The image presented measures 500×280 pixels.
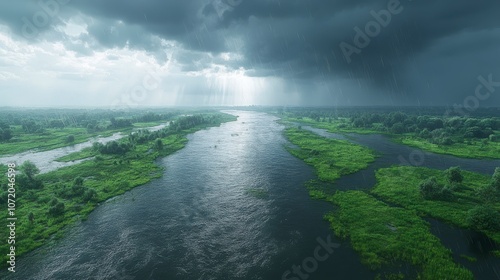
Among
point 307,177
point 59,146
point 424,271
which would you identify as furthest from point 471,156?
point 59,146

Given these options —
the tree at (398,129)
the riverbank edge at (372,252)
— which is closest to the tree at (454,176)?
the riverbank edge at (372,252)

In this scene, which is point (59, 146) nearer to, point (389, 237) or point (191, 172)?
point (191, 172)

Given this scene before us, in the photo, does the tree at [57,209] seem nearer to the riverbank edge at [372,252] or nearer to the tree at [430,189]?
the riverbank edge at [372,252]

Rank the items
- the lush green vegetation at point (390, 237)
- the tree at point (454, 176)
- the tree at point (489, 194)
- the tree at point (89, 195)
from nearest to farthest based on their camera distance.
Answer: the lush green vegetation at point (390, 237), the tree at point (489, 194), the tree at point (89, 195), the tree at point (454, 176)

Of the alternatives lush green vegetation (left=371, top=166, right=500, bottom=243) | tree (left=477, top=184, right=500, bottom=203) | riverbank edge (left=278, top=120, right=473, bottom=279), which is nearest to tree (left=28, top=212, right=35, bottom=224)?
riverbank edge (left=278, top=120, right=473, bottom=279)

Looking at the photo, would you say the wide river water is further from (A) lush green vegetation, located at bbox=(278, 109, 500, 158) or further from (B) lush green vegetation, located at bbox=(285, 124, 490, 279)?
(A) lush green vegetation, located at bbox=(278, 109, 500, 158)

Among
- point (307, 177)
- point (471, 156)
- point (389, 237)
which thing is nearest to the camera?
point (389, 237)
